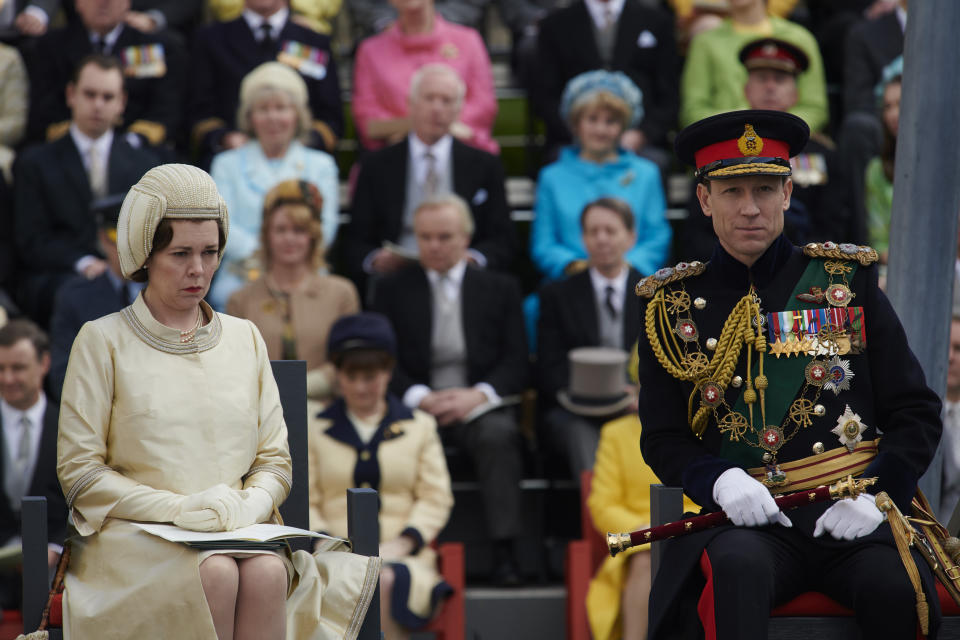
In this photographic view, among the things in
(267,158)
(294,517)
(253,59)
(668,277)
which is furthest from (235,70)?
(668,277)

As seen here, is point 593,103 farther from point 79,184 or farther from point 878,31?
point 79,184

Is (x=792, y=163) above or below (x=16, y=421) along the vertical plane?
above

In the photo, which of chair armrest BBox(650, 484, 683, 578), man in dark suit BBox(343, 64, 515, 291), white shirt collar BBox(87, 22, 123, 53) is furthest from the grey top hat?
white shirt collar BBox(87, 22, 123, 53)

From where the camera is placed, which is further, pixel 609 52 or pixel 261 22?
pixel 609 52

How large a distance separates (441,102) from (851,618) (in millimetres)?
4272

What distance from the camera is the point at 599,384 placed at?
6.18m

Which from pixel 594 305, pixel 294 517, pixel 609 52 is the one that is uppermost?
pixel 609 52

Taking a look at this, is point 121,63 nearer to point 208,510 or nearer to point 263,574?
point 208,510

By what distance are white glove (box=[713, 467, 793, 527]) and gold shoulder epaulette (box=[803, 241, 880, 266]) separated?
2.16ft

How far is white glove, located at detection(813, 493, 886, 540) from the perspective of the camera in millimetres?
3492

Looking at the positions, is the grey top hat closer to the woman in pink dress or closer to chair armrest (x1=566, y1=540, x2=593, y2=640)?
chair armrest (x1=566, y1=540, x2=593, y2=640)

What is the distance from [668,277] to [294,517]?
1232 millimetres

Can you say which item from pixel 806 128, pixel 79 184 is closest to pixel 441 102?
pixel 79 184

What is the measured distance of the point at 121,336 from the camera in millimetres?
3684
